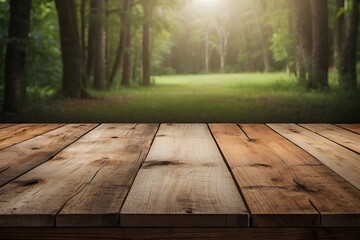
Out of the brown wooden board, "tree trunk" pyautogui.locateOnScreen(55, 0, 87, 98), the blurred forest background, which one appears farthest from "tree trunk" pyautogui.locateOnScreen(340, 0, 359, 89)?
the brown wooden board

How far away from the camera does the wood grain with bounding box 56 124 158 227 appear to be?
124 cm

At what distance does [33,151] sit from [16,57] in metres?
5.00

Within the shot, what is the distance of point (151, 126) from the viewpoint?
10.8 ft

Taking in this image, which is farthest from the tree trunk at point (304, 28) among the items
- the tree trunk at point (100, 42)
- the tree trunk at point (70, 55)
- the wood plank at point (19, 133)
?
the wood plank at point (19, 133)

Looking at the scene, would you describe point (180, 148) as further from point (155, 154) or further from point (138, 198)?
point (138, 198)

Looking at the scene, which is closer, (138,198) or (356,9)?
(138,198)

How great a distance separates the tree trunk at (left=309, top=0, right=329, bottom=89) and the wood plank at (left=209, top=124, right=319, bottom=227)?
406 inches

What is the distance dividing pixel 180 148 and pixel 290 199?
39.2 inches

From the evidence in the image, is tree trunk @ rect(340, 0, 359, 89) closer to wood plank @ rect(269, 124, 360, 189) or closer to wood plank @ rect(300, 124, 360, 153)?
wood plank @ rect(300, 124, 360, 153)

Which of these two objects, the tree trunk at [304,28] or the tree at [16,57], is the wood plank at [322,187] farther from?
the tree trunk at [304,28]

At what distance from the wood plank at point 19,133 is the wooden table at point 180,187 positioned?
21 mm

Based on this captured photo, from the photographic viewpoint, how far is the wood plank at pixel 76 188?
1.24 metres

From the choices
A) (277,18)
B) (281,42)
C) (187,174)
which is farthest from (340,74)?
(187,174)

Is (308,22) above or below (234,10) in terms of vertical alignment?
below
